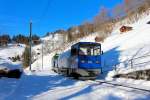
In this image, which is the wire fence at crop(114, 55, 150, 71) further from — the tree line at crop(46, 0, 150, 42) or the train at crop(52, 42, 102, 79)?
the tree line at crop(46, 0, 150, 42)

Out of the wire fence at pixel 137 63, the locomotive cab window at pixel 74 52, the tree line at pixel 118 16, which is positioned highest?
Result: the tree line at pixel 118 16

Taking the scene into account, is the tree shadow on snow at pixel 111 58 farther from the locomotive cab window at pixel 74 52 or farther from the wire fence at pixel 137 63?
the locomotive cab window at pixel 74 52

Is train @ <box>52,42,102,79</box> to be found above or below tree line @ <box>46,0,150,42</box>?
below

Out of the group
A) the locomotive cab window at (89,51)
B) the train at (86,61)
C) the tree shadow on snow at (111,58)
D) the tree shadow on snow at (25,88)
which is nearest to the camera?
the tree shadow on snow at (25,88)

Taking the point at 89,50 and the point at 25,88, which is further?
the point at 89,50

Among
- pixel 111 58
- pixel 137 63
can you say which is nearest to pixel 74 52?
pixel 137 63

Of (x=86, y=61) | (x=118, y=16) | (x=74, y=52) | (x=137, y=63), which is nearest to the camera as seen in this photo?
(x=86, y=61)

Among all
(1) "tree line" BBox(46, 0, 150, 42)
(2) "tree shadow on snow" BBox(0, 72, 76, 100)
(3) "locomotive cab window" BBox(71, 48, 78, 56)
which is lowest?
(2) "tree shadow on snow" BBox(0, 72, 76, 100)

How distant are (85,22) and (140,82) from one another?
111956 mm

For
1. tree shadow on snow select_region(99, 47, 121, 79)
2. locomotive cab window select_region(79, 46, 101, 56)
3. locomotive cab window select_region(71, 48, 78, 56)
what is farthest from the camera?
tree shadow on snow select_region(99, 47, 121, 79)

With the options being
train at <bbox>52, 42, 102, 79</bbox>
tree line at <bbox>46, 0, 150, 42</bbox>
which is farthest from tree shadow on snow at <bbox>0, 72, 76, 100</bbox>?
tree line at <bbox>46, 0, 150, 42</bbox>

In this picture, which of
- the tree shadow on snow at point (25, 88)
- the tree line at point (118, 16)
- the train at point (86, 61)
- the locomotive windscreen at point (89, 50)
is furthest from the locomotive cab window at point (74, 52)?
the tree line at point (118, 16)

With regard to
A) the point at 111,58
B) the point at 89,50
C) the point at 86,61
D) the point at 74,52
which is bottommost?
the point at 86,61

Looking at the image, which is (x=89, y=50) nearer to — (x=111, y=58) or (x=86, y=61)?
(x=86, y=61)
